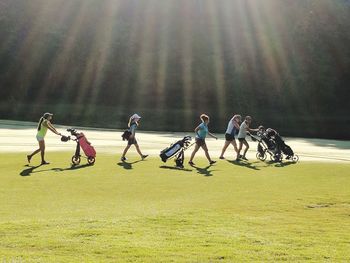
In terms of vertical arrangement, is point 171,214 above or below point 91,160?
above

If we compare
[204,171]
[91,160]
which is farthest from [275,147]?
[91,160]

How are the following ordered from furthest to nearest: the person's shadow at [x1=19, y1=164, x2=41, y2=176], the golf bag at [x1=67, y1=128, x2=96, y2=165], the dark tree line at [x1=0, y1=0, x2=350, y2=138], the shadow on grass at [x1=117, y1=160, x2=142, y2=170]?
the dark tree line at [x1=0, y1=0, x2=350, y2=138] < the golf bag at [x1=67, y1=128, x2=96, y2=165] < the shadow on grass at [x1=117, y1=160, x2=142, y2=170] < the person's shadow at [x1=19, y1=164, x2=41, y2=176]

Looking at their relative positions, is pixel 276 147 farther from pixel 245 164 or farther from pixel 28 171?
pixel 28 171

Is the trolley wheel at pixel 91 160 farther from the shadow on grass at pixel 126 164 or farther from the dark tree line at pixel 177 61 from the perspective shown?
the dark tree line at pixel 177 61

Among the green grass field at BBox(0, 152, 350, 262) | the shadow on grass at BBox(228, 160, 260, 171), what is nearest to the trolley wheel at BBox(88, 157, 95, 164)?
the green grass field at BBox(0, 152, 350, 262)

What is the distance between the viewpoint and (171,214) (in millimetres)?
9797

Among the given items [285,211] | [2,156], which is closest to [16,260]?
[285,211]

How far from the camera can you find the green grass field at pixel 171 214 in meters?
7.12

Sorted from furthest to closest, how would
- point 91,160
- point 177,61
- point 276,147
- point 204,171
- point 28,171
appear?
point 177,61 < point 276,147 < point 91,160 < point 204,171 < point 28,171

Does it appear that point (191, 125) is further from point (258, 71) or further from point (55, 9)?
point (55, 9)

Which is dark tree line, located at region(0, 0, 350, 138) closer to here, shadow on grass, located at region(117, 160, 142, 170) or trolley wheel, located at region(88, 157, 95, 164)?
shadow on grass, located at region(117, 160, 142, 170)

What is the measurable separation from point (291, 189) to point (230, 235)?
600 cm

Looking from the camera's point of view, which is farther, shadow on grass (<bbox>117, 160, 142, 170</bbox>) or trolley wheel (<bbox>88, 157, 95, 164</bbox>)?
trolley wheel (<bbox>88, 157, 95, 164</bbox>)

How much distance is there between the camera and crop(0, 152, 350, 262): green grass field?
7.12 m
